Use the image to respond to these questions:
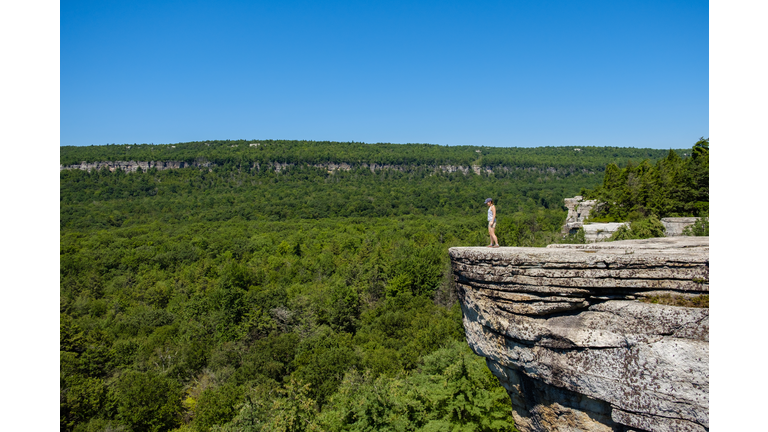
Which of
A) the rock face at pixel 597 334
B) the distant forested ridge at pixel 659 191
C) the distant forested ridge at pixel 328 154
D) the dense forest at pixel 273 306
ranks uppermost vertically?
the distant forested ridge at pixel 328 154

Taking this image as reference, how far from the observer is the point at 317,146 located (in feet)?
635

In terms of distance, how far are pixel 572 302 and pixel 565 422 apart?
261cm

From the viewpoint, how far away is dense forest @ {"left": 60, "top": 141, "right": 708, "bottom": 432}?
17.5 meters

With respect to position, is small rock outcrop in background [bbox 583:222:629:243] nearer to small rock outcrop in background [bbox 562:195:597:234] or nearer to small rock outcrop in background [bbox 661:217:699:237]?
small rock outcrop in background [bbox 661:217:699:237]

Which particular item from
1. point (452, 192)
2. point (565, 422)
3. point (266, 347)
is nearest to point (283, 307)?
point (266, 347)

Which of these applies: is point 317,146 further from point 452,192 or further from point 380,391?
point 380,391

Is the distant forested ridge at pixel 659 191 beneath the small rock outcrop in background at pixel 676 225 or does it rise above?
above

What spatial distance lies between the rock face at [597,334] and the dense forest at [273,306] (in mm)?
4521

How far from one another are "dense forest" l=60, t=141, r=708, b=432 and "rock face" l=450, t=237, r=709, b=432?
452 centimetres

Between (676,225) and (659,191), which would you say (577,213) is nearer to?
(659,191)

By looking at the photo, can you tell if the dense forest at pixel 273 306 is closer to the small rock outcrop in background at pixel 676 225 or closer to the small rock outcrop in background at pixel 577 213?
the small rock outcrop in background at pixel 577 213

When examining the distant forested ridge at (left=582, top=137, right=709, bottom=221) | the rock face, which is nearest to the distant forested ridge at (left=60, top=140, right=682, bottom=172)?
the distant forested ridge at (left=582, top=137, right=709, bottom=221)

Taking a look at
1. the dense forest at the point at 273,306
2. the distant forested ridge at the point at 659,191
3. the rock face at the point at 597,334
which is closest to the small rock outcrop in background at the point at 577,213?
the distant forested ridge at the point at 659,191

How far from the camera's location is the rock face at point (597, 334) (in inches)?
261
